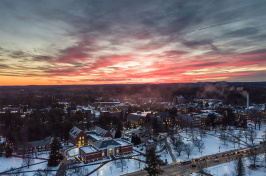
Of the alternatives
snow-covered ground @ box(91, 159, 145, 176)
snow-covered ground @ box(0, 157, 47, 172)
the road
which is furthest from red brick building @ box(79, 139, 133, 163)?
the road

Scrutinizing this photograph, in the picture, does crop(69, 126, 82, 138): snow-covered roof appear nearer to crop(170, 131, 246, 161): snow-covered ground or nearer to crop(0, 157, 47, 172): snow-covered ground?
crop(0, 157, 47, 172): snow-covered ground

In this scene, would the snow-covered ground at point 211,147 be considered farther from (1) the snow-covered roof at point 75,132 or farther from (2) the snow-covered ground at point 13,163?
(2) the snow-covered ground at point 13,163

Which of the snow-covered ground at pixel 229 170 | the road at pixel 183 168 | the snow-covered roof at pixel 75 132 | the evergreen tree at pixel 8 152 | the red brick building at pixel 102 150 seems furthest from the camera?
the snow-covered roof at pixel 75 132

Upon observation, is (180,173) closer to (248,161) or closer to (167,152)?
(167,152)

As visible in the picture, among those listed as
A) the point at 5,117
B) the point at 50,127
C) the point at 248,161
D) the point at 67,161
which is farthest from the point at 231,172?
the point at 5,117

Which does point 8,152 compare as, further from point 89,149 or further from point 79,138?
point 89,149

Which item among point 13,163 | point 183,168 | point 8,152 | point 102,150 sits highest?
point 102,150

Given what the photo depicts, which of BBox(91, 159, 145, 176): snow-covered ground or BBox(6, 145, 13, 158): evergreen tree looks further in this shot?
BBox(6, 145, 13, 158): evergreen tree

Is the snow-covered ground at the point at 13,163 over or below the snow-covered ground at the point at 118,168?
below

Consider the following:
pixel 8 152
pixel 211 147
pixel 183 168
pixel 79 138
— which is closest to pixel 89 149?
pixel 79 138

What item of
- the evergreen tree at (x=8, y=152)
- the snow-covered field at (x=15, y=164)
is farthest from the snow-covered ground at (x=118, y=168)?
the evergreen tree at (x=8, y=152)

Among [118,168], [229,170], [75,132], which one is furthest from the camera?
[75,132]
